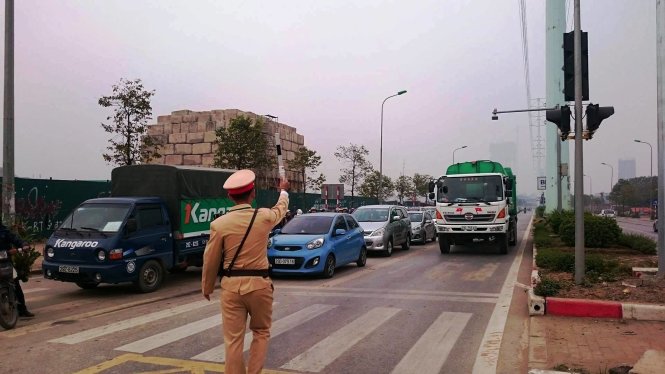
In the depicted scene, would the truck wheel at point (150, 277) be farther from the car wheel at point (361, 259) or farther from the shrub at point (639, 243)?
the shrub at point (639, 243)

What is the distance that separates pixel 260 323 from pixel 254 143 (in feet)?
103

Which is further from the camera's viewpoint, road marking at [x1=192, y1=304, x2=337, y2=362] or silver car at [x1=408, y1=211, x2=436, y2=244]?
silver car at [x1=408, y1=211, x2=436, y2=244]

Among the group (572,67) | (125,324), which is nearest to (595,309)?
(572,67)

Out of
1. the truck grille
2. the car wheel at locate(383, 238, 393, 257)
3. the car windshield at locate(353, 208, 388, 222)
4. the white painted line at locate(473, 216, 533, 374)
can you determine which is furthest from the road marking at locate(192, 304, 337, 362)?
the car windshield at locate(353, 208, 388, 222)

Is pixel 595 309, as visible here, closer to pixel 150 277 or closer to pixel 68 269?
pixel 150 277

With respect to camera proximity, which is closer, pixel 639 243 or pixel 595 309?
pixel 595 309

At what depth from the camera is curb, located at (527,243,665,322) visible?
697cm

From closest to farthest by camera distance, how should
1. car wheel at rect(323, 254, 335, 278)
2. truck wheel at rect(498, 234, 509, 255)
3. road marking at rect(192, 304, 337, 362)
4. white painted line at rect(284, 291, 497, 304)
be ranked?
road marking at rect(192, 304, 337, 362), white painted line at rect(284, 291, 497, 304), car wheel at rect(323, 254, 335, 278), truck wheel at rect(498, 234, 509, 255)

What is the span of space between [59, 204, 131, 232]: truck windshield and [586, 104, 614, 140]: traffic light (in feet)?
28.3

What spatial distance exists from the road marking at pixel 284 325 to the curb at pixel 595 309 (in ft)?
10.6

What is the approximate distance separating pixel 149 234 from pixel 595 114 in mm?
8537

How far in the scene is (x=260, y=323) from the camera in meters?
3.93

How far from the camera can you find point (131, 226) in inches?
388

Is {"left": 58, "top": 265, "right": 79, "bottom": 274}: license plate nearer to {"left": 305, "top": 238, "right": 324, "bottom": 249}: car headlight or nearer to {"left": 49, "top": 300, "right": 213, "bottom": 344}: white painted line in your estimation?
{"left": 49, "top": 300, "right": 213, "bottom": 344}: white painted line
